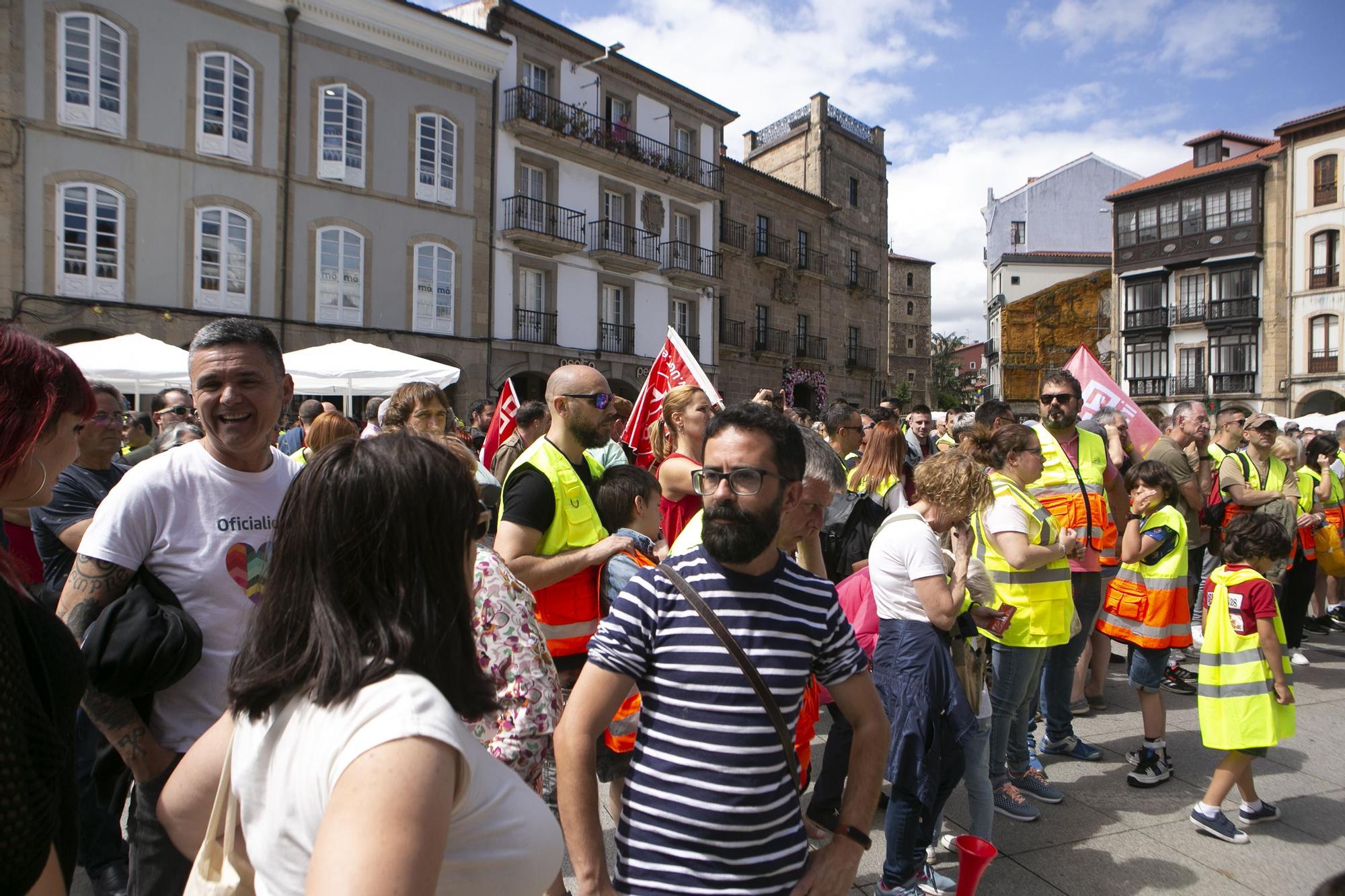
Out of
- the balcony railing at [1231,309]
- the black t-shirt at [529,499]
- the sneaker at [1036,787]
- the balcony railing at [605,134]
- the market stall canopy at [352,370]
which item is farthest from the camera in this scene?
the balcony railing at [1231,309]

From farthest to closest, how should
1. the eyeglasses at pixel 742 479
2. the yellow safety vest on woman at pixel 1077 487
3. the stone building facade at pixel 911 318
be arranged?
the stone building facade at pixel 911 318
the yellow safety vest on woman at pixel 1077 487
the eyeglasses at pixel 742 479

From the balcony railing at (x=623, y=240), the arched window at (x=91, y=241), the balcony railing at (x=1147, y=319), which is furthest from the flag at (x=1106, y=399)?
the balcony railing at (x=1147, y=319)

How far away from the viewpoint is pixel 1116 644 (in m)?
7.96

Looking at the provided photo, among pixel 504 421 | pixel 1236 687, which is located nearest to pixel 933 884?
pixel 1236 687

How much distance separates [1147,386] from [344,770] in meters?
46.1

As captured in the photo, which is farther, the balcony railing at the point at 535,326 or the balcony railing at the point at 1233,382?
the balcony railing at the point at 1233,382

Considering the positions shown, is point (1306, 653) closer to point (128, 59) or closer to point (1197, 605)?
point (1197, 605)

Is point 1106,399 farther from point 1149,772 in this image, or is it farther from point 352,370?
point 352,370

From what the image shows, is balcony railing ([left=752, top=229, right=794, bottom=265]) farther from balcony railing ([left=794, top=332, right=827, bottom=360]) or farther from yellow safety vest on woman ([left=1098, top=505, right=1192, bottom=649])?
yellow safety vest on woman ([left=1098, top=505, right=1192, bottom=649])

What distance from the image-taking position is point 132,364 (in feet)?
31.4

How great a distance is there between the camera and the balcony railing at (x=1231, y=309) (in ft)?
119

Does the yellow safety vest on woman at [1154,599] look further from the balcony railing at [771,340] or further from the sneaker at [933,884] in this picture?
the balcony railing at [771,340]

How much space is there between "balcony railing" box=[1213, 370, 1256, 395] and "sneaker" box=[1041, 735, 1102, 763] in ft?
127

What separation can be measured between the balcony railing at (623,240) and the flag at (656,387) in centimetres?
1667
